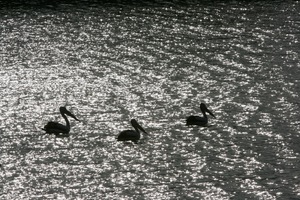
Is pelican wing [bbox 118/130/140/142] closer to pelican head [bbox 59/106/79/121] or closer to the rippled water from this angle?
the rippled water

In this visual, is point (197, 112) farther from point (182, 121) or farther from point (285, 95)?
point (285, 95)

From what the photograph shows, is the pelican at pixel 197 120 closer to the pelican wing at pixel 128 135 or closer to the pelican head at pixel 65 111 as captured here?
the pelican wing at pixel 128 135

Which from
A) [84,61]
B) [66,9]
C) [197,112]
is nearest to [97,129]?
[197,112]

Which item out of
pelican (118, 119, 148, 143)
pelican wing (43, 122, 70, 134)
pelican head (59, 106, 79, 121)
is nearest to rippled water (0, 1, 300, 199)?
pelican (118, 119, 148, 143)

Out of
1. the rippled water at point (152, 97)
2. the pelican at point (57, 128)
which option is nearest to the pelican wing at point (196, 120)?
the rippled water at point (152, 97)

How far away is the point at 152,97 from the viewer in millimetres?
69250

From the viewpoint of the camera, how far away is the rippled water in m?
52.2

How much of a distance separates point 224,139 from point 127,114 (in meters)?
8.70

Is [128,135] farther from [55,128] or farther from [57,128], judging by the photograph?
[55,128]

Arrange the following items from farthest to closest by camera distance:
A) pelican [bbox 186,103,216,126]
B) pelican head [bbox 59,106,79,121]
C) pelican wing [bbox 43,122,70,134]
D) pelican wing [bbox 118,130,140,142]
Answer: pelican head [bbox 59,106,79,121], pelican [bbox 186,103,216,126], pelican wing [bbox 43,122,70,134], pelican wing [bbox 118,130,140,142]

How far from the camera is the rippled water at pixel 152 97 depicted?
5219 cm

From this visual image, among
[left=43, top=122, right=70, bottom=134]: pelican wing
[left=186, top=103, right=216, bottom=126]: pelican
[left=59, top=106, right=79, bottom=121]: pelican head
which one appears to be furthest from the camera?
[left=59, top=106, right=79, bottom=121]: pelican head

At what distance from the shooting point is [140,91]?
233 ft

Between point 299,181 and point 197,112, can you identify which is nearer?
point 299,181
